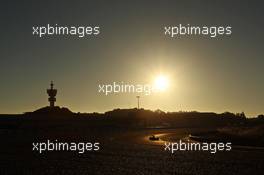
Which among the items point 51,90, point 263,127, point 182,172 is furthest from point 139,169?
point 51,90

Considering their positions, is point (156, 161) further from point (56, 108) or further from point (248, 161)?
point (56, 108)

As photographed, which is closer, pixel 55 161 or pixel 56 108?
pixel 55 161

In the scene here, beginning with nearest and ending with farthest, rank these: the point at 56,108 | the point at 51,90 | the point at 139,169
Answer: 1. the point at 139,169
2. the point at 51,90
3. the point at 56,108

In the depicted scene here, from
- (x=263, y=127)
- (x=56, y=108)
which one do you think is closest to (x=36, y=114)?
(x=56, y=108)


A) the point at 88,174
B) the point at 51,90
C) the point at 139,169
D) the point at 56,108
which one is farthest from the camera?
the point at 56,108

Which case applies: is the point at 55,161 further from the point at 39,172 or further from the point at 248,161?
the point at 248,161

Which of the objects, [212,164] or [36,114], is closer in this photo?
[212,164]

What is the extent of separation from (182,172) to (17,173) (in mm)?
7226

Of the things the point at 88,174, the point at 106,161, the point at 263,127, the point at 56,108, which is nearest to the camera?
the point at 88,174

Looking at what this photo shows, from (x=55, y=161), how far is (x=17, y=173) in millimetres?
6181

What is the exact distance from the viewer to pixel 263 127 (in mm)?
65250

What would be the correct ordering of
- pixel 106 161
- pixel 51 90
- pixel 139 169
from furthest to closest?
1. pixel 51 90
2. pixel 106 161
3. pixel 139 169

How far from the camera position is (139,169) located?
24.5 metres

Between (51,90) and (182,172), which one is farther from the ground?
(51,90)
